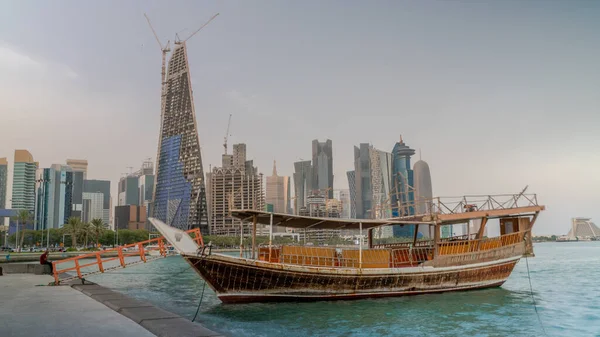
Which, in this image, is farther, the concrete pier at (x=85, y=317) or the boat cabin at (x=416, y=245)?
the boat cabin at (x=416, y=245)

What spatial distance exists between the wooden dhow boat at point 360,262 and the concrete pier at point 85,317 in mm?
5208

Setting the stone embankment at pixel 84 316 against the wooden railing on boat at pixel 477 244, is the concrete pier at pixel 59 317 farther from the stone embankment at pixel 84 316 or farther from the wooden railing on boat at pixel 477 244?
the wooden railing on boat at pixel 477 244

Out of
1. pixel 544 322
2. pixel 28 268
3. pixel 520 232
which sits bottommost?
pixel 544 322

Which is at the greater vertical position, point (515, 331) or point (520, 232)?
point (520, 232)

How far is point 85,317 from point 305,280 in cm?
1201

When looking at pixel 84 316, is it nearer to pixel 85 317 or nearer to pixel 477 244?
pixel 85 317

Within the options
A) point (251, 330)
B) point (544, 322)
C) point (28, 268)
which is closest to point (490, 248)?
point (544, 322)

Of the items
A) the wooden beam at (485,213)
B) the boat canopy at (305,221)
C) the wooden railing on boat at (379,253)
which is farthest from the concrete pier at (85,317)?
the wooden beam at (485,213)

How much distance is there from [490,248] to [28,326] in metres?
25.1

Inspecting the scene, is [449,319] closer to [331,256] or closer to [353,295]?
[353,295]

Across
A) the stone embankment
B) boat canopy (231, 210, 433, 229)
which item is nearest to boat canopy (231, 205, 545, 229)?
boat canopy (231, 210, 433, 229)

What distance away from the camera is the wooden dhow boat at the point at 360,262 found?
68.8 ft

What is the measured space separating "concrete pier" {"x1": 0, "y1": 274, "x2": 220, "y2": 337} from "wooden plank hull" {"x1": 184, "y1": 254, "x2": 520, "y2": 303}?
5.49m

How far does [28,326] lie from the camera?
10156mm
